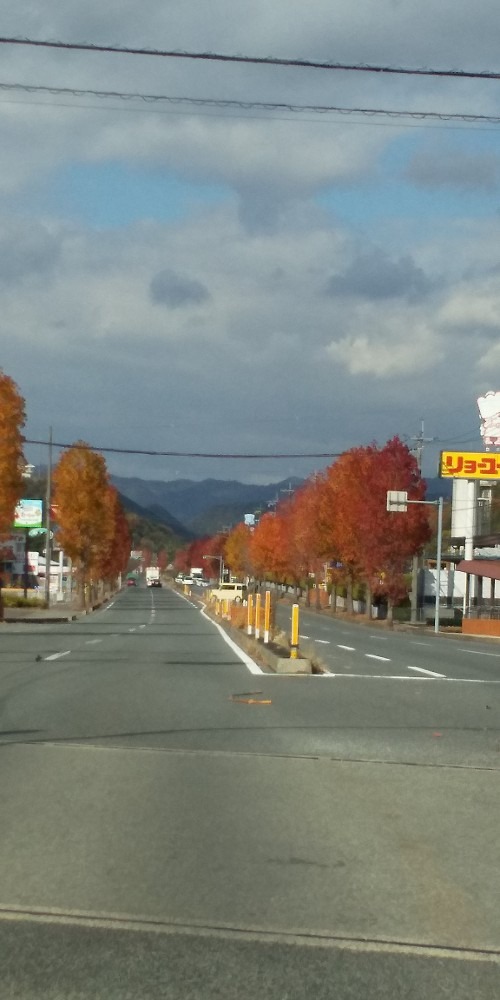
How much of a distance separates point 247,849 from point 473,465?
63642 millimetres

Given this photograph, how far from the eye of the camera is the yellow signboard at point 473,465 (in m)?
68.8

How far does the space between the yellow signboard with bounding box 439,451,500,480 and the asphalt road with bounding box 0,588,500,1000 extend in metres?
54.9

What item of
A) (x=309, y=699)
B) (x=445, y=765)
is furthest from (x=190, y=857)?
(x=309, y=699)

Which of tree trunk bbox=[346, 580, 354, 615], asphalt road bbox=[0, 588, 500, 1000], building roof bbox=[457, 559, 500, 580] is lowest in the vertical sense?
tree trunk bbox=[346, 580, 354, 615]

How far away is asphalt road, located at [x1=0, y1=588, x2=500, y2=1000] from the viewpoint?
523 cm

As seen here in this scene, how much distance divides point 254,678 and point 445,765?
846 centimetres

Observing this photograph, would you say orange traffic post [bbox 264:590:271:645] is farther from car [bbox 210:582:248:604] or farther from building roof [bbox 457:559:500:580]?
car [bbox 210:582:248:604]

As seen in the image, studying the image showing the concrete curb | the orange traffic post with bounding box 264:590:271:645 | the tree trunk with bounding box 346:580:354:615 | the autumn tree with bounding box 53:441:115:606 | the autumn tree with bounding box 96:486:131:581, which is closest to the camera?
the concrete curb

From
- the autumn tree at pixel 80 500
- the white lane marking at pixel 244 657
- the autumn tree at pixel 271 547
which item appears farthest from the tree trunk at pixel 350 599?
the white lane marking at pixel 244 657

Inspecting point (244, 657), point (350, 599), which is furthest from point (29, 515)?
point (244, 657)

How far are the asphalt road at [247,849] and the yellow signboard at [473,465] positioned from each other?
54.9 meters

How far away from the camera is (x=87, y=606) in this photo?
7219 cm

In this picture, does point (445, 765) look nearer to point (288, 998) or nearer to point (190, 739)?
point (190, 739)

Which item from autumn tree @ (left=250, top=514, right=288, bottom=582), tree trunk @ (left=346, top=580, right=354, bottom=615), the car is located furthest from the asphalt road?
autumn tree @ (left=250, top=514, right=288, bottom=582)
